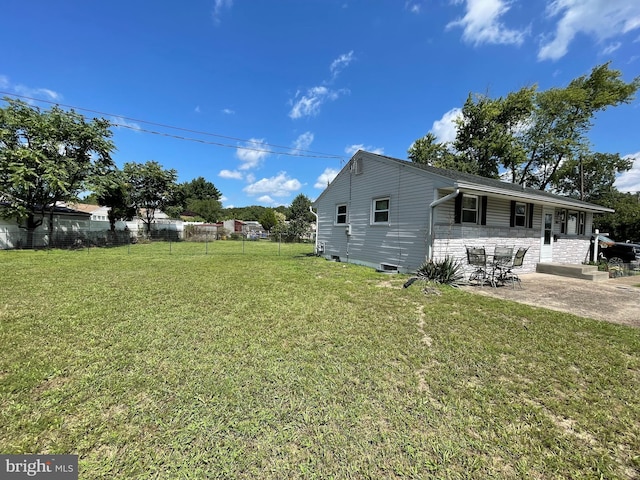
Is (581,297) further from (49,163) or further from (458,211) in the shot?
(49,163)

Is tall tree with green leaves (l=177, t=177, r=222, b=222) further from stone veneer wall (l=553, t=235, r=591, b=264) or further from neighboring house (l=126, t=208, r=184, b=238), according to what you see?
stone veneer wall (l=553, t=235, r=591, b=264)

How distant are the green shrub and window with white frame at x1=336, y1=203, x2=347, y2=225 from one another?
17.0 feet

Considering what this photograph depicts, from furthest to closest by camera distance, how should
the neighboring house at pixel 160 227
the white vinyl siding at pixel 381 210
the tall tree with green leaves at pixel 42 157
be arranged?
1. the neighboring house at pixel 160 227
2. the tall tree with green leaves at pixel 42 157
3. the white vinyl siding at pixel 381 210

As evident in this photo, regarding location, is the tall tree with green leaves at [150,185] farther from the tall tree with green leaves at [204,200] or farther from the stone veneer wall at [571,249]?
the stone veneer wall at [571,249]

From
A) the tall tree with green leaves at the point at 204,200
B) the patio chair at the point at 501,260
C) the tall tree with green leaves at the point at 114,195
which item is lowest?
the patio chair at the point at 501,260

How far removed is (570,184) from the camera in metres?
31.3

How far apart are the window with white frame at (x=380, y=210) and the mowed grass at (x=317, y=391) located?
548 centimetres

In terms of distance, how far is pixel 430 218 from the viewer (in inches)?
319

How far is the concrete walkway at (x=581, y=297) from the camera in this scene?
5105 millimetres

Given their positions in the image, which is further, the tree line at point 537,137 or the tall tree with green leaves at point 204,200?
the tall tree with green leaves at point 204,200

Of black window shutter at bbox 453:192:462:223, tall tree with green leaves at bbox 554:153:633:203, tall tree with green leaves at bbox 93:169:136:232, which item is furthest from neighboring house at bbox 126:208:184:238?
tall tree with green leaves at bbox 554:153:633:203

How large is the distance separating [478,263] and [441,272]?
1288 mm

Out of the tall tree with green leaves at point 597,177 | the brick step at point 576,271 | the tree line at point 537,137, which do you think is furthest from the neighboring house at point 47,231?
the tall tree with green leaves at point 597,177

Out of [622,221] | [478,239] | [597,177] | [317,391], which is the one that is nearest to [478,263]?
[478,239]
